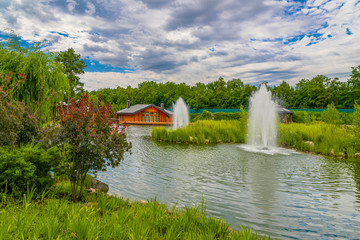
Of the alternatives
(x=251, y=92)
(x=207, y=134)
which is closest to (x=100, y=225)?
(x=207, y=134)

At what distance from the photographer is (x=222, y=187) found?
714 cm

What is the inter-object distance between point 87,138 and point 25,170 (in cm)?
136

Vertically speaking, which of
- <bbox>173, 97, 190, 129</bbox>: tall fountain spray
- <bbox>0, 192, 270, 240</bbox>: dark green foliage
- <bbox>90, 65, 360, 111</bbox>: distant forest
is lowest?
<bbox>0, 192, 270, 240</bbox>: dark green foliage

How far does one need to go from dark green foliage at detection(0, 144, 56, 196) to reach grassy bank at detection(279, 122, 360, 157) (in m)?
14.0

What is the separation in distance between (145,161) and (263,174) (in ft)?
17.5

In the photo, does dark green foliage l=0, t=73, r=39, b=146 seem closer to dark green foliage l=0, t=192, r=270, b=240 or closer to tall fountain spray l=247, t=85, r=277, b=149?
dark green foliage l=0, t=192, r=270, b=240

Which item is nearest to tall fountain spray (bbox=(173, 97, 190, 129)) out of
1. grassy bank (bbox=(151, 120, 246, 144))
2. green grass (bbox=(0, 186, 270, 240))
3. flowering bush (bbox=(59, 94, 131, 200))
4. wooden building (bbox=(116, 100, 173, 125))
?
wooden building (bbox=(116, 100, 173, 125))

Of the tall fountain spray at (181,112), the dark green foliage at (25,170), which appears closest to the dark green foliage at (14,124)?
the dark green foliage at (25,170)

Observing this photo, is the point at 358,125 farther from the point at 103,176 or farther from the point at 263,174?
the point at 103,176

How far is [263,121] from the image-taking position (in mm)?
17000

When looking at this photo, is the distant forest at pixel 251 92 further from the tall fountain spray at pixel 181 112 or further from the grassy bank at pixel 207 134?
the grassy bank at pixel 207 134

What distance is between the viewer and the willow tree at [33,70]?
10.8 m

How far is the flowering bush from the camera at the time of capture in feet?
14.6

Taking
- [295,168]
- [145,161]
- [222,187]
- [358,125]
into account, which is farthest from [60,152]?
[358,125]
